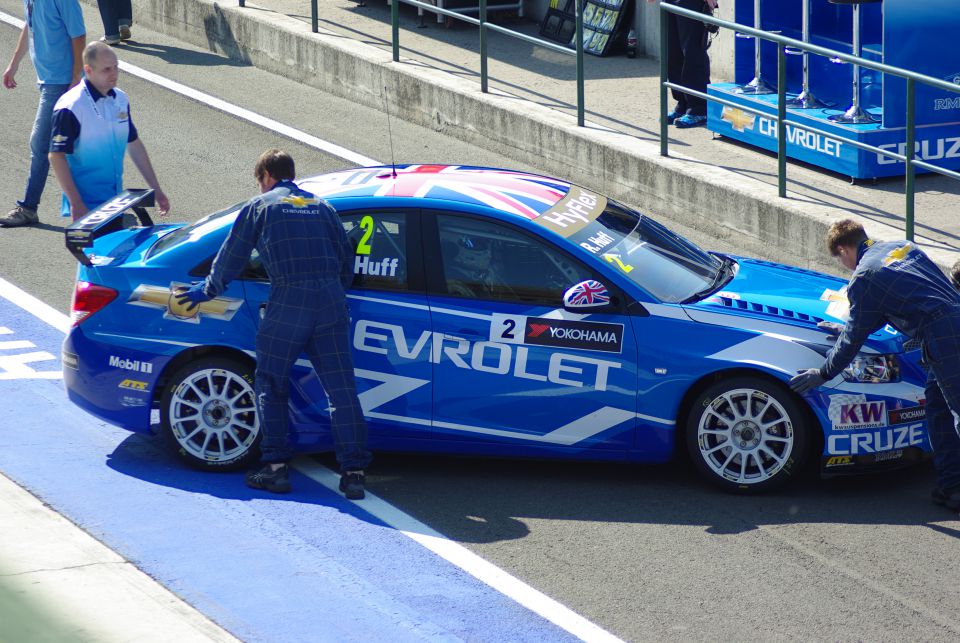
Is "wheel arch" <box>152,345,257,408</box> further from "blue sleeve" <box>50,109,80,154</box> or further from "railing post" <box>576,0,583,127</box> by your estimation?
"railing post" <box>576,0,583,127</box>

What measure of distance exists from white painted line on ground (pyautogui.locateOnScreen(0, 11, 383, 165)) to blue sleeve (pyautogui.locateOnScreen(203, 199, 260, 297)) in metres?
5.67

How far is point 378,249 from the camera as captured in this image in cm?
758

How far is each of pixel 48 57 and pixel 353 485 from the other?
5.49 m

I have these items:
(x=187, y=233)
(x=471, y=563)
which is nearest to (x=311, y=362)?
(x=187, y=233)

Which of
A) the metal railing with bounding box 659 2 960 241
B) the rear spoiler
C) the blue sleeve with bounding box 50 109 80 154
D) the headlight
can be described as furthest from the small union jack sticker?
the blue sleeve with bounding box 50 109 80 154

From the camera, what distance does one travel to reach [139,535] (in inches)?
276

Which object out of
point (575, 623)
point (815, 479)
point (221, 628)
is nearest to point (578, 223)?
point (815, 479)

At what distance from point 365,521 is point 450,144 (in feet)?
23.3

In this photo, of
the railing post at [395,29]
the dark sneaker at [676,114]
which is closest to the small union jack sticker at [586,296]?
the dark sneaker at [676,114]

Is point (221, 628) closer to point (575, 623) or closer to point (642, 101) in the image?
point (575, 623)

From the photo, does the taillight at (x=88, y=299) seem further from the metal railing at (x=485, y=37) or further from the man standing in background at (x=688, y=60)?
the man standing in background at (x=688, y=60)

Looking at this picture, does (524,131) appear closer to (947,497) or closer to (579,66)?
(579,66)

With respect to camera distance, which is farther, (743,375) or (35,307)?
(35,307)

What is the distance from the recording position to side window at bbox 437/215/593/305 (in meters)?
7.47
